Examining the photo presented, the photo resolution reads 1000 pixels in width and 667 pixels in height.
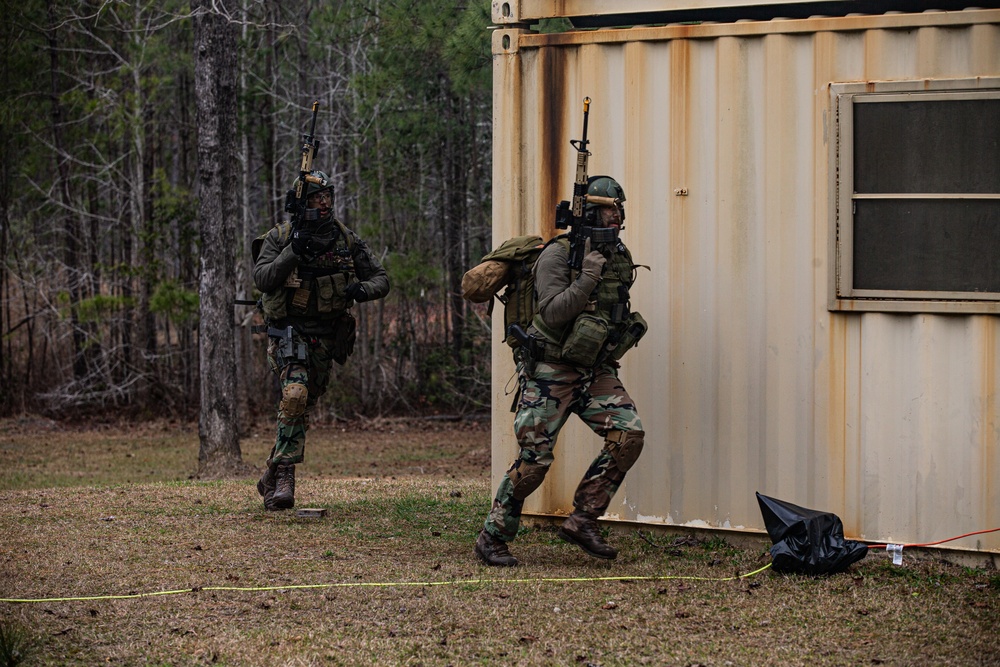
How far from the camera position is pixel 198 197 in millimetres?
18203

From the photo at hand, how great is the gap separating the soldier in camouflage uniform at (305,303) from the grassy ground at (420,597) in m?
0.50

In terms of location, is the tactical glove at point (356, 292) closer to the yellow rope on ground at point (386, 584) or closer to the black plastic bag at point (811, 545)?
the yellow rope on ground at point (386, 584)

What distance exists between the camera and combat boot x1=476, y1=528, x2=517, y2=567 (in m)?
6.38

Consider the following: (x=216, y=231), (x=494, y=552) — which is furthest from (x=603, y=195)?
(x=216, y=231)

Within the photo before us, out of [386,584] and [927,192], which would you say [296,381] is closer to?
[386,584]

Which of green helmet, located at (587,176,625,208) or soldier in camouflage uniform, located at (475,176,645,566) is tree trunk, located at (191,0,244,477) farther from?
green helmet, located at (587,176,625,208)

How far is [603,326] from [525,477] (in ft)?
2.98

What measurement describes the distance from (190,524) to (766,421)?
3697mm

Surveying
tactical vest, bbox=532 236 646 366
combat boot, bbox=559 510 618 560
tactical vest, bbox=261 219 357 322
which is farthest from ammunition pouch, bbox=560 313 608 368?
tactical vest, bbox=261 219 357 322

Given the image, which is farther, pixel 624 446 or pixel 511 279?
pixel 511 279

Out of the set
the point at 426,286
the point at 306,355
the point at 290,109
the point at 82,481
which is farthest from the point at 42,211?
the point at 306,355

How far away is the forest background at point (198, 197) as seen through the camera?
1773 centimetres

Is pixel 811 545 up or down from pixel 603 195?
down

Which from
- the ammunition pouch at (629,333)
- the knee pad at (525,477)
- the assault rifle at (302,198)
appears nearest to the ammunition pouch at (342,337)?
the assault rifle at (302,198)
